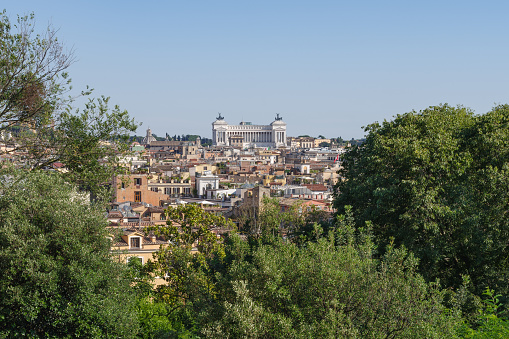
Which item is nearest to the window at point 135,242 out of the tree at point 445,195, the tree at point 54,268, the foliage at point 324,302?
the tree at point 445,195

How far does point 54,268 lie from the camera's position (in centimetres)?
1042

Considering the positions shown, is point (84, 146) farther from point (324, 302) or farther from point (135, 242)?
point (135, 242)

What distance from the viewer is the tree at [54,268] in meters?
10.2

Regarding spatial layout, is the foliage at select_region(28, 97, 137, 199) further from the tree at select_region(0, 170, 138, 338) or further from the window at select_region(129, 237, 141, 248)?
the window at select_region(129, 237, 141, 248)

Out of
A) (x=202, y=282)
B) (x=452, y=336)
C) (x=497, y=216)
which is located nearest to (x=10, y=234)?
(x=202, y=282)

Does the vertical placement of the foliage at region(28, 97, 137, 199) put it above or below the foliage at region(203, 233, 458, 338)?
above

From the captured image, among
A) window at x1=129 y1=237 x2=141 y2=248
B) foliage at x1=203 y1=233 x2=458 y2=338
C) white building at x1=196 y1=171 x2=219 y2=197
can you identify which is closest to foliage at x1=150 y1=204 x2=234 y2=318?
foliage at x1=203 y1=233 x2=458 y2=338

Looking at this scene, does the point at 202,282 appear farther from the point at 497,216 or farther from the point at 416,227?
the point at 497,216

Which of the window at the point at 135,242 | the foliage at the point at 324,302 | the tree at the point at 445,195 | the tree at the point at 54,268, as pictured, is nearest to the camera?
the foliage at the point at 324,302

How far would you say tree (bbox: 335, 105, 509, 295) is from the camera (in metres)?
15.6

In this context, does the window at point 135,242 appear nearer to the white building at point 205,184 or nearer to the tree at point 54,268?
the tree at point 54,268

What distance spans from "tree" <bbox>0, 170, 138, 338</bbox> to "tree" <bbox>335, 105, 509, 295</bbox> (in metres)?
7.80

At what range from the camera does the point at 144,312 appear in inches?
576

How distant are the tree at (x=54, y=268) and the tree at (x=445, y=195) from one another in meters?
7.80
